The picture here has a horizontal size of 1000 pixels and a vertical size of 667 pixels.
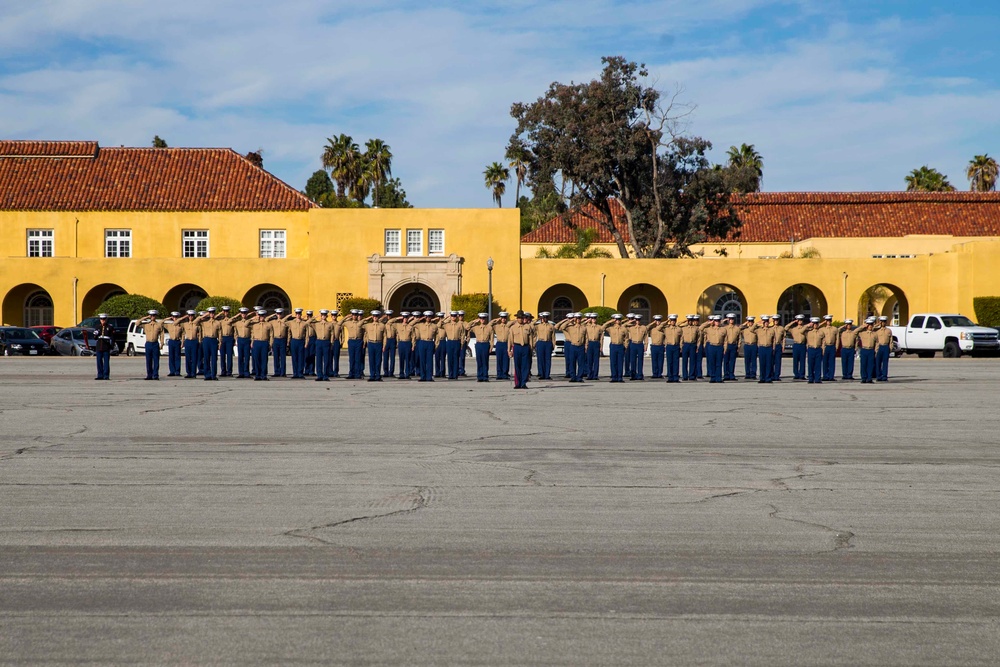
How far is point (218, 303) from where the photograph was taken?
45.6 m

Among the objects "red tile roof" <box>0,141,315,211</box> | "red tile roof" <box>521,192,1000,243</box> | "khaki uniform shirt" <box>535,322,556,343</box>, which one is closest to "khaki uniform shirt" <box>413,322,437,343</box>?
"khaki uniform shirt" <box>535,322,556,343</box>

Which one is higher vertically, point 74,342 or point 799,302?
point 799,302

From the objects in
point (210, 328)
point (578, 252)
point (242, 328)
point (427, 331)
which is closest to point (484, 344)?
point (427, 331)

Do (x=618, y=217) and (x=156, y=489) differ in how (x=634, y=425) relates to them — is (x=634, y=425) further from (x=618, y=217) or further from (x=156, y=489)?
(x=618, y=217)

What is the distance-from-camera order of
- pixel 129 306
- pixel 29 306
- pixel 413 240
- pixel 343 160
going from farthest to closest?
pixel 343 160 → pixel 29 306 → pixel 413 240 → pixel 129 306

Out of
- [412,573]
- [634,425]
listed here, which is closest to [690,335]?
[634,425]

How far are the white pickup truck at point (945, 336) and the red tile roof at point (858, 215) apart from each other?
16345mm

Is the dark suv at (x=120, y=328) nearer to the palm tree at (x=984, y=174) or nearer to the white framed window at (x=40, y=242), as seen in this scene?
the white framed window at (x=40, y=242)

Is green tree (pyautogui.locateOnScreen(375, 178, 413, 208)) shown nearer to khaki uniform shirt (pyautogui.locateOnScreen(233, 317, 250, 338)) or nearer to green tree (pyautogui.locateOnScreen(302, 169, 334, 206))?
green tree (pyautogui.locateOnScreen(302, 169, 334, 206))

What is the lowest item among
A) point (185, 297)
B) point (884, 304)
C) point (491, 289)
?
point (884, 304)

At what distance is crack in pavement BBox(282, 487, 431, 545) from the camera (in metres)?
7.38

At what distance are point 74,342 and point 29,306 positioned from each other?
42.3 feet

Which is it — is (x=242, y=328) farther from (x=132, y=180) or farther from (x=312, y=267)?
(x=132, y=180)

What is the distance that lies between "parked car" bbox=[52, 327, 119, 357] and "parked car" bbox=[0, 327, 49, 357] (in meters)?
0.71
